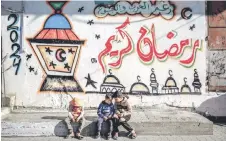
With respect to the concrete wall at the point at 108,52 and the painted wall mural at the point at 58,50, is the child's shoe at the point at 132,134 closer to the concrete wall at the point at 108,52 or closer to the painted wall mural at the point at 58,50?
the concrete wall at the point at 108,52

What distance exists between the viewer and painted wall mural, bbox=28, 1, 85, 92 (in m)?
7.91

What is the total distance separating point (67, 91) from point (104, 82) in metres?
0.96

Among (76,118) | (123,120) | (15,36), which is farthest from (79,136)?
(15,36)

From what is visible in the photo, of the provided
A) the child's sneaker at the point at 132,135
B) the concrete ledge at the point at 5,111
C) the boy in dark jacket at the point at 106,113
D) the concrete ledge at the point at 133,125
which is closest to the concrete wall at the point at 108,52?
the concrete ledge at the point at 5,111

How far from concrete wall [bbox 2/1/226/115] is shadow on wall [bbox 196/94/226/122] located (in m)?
0.11

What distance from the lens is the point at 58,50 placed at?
798 centimetres

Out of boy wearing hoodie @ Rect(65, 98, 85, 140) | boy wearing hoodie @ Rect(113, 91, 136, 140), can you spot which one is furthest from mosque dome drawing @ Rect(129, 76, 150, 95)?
boy wearing hoodie @ Rect(65, 98, 85, 140)

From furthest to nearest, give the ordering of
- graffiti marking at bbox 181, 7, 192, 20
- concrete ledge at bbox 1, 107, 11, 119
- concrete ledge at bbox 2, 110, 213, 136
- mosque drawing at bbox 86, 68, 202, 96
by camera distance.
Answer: mosque drawing at bbox 86, 68, 202, 96
graffiti marking at bbox 181, 7, 192, 20
concrete ledge at bbox 1, 107, 11, 119
concrete ledge at bbox 2, 110, 213, 136

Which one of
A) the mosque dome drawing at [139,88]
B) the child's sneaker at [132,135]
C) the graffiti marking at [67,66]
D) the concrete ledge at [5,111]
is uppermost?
the graffiti marking at [67,66]

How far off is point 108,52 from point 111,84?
80 cm

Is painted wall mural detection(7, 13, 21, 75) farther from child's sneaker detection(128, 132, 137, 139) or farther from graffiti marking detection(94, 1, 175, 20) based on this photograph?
child's sneaker detection(128, 132, 137, 139)

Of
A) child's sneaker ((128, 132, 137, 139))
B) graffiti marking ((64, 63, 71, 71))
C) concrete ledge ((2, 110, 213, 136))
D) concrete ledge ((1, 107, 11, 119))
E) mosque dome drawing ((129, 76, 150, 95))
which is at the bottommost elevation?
child's sneaker ((128, 132, 137, 139))

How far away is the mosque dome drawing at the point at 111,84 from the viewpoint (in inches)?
314

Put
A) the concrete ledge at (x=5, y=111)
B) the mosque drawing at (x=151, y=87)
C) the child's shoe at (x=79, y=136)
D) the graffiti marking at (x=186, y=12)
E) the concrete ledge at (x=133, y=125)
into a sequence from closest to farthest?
1. the child's shoe at (x=79, y=136)
2. the concrete ledge at (x=133, y=125)
3. the concrete ledge at (x=5, y=111)
4. the graffiti marking at (x=186, y=12)
5. the mosque drawing at (x=151, y=87)
